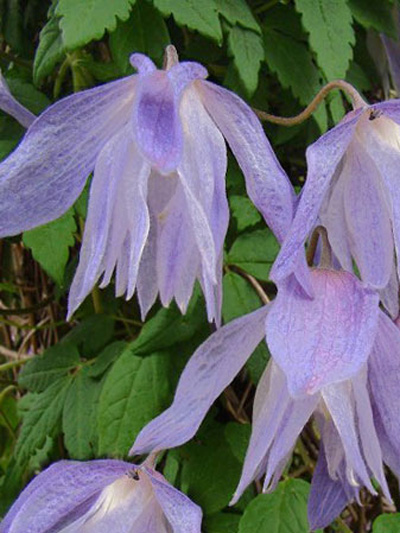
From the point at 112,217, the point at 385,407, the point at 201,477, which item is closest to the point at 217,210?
the point at 112,217

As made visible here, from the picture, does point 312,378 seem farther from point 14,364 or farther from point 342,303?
point 14,364

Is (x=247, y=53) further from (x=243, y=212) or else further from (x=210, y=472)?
(x=210, y=472)

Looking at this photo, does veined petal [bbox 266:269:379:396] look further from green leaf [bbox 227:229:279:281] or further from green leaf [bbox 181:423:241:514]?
green leaf [bbox 181:423:241:514]

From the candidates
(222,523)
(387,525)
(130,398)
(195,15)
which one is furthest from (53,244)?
(387,525)

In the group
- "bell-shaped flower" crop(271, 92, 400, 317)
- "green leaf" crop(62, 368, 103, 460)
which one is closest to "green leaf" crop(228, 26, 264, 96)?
"bell-shaped flower" crop(271, 92, 400, 317)

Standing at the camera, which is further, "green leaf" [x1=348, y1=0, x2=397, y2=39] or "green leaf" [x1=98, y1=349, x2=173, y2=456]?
"green leaf" [x1=348, y1=0, x2=397, y2=39]

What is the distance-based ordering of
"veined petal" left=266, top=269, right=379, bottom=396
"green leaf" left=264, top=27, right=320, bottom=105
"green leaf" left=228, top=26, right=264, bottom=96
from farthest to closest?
"green leaf" left=264, top=27, right=320, bottom=105
"green leaf" left=228, top=26, right=264, bottom=96
"veined petal" left=266, top=269, right=379, bottom=396

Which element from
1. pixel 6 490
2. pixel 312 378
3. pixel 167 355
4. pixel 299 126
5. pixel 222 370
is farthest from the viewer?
pixel 6 490
